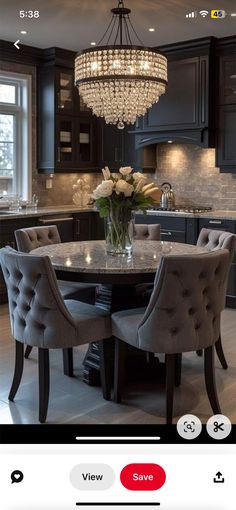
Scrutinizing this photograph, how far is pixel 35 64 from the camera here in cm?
547

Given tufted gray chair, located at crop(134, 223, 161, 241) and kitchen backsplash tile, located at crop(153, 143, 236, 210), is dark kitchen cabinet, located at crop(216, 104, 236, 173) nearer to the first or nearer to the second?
kitchen backsplash tile, located at crop(153, 143, 236, 210)

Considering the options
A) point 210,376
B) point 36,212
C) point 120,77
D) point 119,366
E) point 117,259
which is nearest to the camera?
point 210,376

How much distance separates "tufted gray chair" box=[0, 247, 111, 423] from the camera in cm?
229

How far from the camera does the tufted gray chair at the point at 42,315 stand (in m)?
2.29

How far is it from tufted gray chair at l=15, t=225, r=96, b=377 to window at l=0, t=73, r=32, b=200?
1.92m

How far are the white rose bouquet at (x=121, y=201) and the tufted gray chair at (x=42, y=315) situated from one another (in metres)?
0.61

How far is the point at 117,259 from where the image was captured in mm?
2811

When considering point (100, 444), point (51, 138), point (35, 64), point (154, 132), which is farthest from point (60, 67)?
point (100, 444)

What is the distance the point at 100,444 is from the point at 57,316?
5.96ft

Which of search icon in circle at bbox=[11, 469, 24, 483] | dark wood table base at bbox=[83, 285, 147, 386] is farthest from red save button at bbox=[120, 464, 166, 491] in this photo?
dark wood table base at bbox=[83, 285, 147, 386]

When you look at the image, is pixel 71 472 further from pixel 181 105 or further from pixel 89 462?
pixel 181 105

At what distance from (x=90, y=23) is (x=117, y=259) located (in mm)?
2351

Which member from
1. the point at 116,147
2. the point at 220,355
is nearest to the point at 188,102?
the point at 116,147

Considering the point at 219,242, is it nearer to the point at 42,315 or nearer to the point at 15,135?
the point at 42,315
